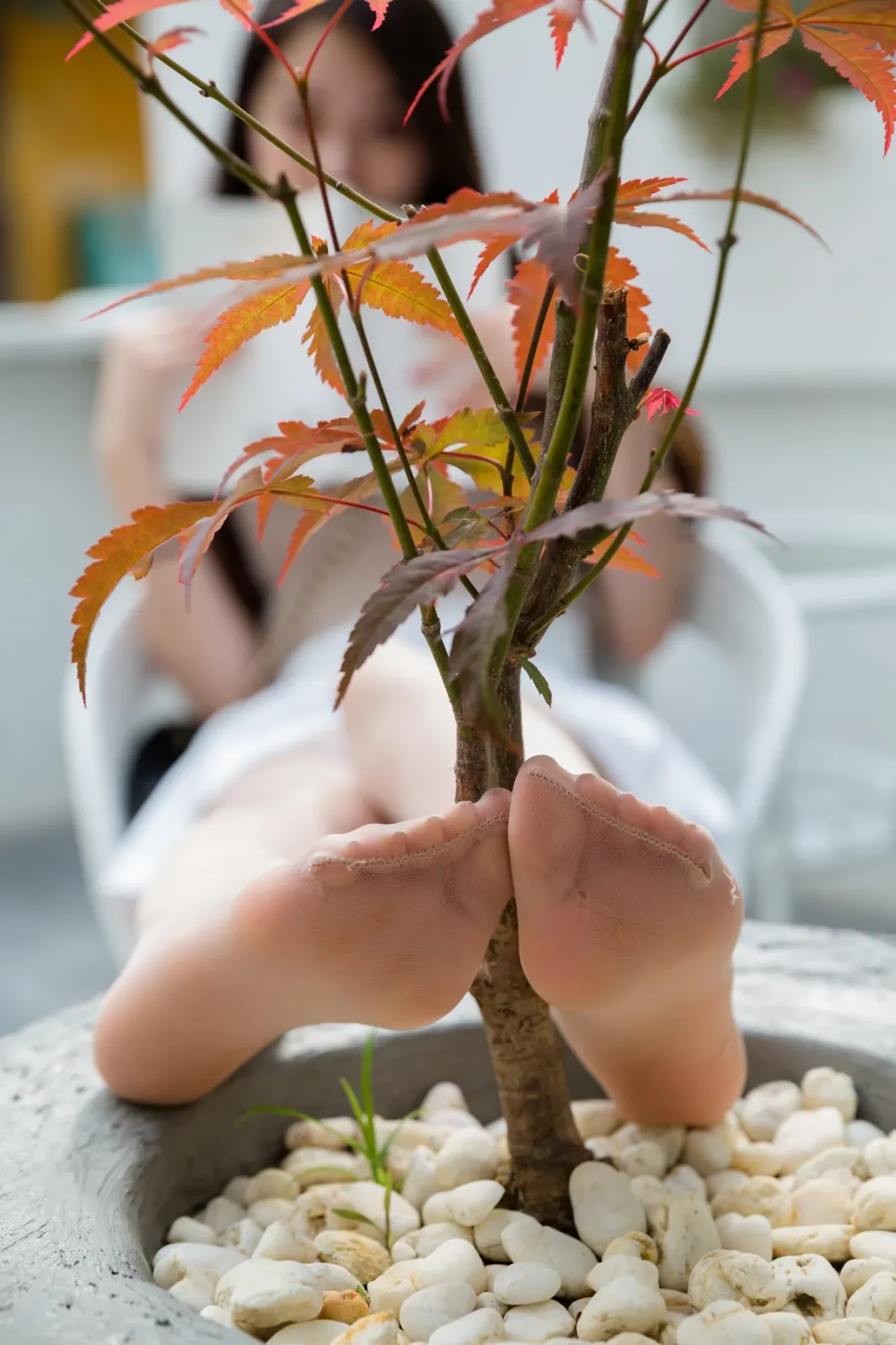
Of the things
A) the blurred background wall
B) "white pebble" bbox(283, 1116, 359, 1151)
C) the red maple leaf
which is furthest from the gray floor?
the red maple leaf

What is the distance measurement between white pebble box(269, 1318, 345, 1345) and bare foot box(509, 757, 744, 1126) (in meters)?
0.14

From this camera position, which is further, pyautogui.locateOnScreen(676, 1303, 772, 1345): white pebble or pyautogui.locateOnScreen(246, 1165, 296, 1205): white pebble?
pyautogui.locateOnScreen(246, 1165, 296, 1205): white pebble

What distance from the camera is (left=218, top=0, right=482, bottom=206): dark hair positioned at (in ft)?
4.31

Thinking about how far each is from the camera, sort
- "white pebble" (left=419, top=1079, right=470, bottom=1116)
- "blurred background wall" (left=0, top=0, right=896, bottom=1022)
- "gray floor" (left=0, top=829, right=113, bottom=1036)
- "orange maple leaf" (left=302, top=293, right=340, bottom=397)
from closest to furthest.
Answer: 1. "orange maple leaf" (left=302, top=293, right=340, bottom=397)
2. "white pebble" (left=419, top=1079, right=470, bottom=1116)
3. "gray floor" (left=0, top=829, right=113, bottom=1036)
4. "blurred background wall" (left=0, top=0, right=896, bottom=1022)

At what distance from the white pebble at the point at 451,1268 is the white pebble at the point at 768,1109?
0.17 metres

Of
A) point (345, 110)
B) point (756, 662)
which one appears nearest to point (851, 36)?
point (756, 662)

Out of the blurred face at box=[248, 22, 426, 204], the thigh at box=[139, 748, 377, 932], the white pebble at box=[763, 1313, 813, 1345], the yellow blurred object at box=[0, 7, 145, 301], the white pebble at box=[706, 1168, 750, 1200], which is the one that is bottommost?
the white pebble at box=[706, 1168, 750, 1200]

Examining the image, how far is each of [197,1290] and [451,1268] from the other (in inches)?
3.7

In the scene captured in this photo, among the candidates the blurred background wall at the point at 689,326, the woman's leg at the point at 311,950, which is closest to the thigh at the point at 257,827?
the woman's leg at the point at 311,950

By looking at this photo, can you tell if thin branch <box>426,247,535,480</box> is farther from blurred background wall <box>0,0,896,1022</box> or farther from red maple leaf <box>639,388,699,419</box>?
blurred background wall <box>0,0,896,1022</box>

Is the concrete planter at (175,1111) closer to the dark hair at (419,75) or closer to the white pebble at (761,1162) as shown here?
the white pebble at (761,1162)

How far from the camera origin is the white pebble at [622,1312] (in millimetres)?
429

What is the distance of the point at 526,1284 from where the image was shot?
0.45 metres

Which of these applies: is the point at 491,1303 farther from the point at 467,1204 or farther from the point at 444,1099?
the point at 444,1099
